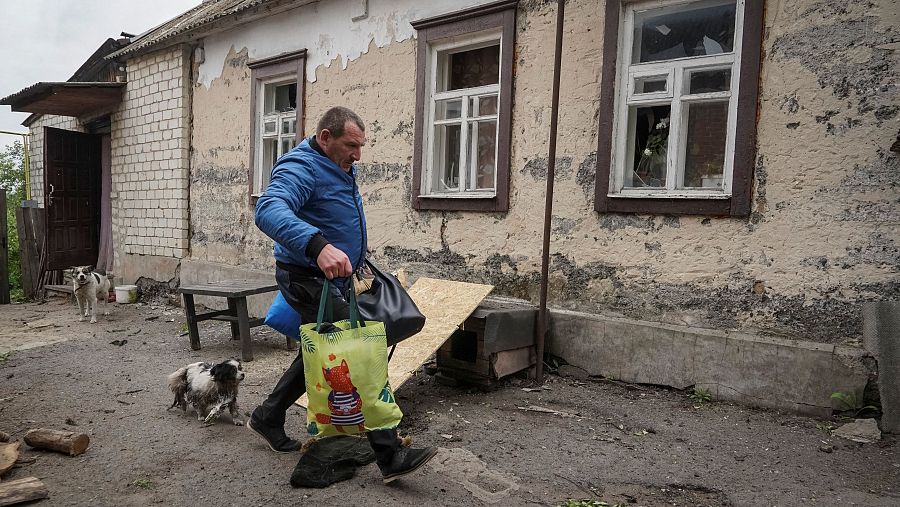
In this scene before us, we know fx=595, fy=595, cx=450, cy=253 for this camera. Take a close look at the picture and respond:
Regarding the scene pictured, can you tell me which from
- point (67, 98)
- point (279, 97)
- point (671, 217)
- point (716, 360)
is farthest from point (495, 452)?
point (67, 98)

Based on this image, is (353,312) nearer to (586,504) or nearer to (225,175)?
(586,504)

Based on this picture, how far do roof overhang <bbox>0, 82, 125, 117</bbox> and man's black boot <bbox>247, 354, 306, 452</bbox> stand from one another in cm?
829

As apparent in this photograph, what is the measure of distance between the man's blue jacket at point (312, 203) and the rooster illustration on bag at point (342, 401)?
50 centimetres

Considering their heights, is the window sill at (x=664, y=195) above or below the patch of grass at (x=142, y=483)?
above

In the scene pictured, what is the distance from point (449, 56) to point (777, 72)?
3222mm

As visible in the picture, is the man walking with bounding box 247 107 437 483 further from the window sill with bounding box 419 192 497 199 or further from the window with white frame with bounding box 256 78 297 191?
the window with white frame with bounding box 256 78 297 191

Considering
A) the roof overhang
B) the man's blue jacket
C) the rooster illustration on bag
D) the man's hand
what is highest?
the roof overhang


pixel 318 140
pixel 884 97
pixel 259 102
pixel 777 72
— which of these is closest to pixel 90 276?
pixel 259 102

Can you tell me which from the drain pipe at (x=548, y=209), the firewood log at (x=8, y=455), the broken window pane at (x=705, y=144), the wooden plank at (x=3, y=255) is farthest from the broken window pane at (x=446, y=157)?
the wooden plank at (x=3, y=255)

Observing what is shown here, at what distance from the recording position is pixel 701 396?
435cm

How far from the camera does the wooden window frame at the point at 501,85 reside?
5.51 metres

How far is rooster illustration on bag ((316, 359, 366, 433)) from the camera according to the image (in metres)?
2.57

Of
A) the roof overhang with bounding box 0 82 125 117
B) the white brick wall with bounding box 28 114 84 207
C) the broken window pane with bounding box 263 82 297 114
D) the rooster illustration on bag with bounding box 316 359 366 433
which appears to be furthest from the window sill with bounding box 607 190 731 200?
the white brick wall with bounding box 28 114 84 207

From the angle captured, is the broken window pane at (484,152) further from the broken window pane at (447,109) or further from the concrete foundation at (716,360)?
the concrete foundation at (716,360)
